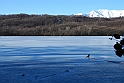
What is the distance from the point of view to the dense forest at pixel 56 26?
107 meters

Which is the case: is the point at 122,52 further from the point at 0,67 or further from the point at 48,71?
the point at 0,67

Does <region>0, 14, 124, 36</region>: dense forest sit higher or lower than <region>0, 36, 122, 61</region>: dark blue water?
higher

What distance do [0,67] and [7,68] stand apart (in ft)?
2.12

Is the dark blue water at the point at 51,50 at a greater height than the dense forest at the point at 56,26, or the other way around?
the dense forest at the point at 56,26

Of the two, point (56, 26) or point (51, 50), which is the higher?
point (56, 26)

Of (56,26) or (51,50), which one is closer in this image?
(51,50)

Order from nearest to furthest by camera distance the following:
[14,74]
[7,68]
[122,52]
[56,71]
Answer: [122,52] → [14,74] → [56,71] → [7,68]

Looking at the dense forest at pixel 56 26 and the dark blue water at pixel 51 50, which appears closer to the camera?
the dark blue water at pixel 51 50

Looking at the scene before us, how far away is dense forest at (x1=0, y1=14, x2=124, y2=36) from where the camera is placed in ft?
351

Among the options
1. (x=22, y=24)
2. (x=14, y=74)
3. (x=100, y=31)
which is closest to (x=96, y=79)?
(x=14, y=74)

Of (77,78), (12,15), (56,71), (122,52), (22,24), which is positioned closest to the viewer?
(122,52)

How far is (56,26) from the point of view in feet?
458

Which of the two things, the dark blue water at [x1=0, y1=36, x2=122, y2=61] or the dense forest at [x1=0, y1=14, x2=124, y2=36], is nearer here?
the dark blue water at [x1=0, y1=36, x2=122, y2=61]

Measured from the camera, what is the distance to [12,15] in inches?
7638
